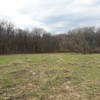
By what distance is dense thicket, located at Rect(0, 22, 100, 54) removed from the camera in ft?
85.3

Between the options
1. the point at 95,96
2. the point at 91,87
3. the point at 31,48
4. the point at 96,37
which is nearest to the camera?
the point at 95,96

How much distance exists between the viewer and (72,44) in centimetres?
2906

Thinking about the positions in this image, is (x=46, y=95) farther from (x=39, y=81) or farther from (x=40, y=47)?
(x=40, y=47)

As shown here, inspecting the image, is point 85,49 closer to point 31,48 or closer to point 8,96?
point 31,48

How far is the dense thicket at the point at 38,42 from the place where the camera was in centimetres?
2599

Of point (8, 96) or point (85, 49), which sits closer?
point (8, 96)

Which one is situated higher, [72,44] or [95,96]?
[72,44]

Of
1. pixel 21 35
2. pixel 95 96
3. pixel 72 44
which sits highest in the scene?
pixel 21 35

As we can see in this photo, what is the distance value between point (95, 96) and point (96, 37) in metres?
31.0

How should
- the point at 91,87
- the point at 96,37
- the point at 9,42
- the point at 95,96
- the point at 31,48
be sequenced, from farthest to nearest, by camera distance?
1. the point at 96,37
2. the point at 31,48
3. the point at 9,42
4. the point at 91,87
5. the point at 95,96

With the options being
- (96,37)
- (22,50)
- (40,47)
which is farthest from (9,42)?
(96,37)

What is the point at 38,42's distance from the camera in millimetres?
28656

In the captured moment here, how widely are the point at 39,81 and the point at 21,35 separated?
2362 centimetres

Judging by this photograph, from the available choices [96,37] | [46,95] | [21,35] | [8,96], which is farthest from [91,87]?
[96,37]
